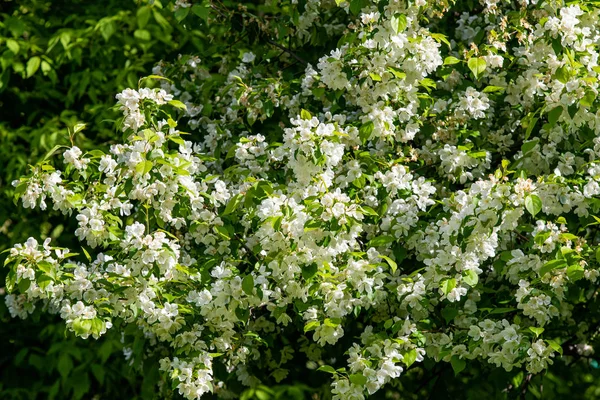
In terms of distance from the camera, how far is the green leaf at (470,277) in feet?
10.5

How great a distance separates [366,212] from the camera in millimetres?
3082

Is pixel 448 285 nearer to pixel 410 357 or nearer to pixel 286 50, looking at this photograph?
pixel 410 357

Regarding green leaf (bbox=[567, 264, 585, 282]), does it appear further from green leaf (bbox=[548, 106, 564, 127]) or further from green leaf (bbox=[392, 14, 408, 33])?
green leaf (bbox=[392, 14, 408, 33])

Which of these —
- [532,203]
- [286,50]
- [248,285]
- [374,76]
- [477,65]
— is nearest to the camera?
[532,203]

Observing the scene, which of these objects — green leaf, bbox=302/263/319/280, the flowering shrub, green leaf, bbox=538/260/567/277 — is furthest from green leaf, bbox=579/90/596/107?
green leaf, bbox=302/263/319/280

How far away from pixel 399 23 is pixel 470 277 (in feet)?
3.16

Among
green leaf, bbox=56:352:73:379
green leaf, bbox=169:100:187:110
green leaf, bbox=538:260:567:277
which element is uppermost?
green leaf, bbox=538:260:567:277

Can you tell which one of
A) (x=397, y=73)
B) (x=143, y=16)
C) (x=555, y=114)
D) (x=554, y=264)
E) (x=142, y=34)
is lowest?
(x=142, y=34)

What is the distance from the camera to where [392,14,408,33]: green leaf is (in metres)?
3.34

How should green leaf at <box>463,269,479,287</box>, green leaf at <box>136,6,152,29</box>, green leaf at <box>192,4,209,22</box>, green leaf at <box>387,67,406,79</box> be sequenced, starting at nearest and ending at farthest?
green leaf at <box>463,269,479,287</box> < green leaf at <box>387,67,406,79</box> < green leaf at <box>192,4,209,22</box> < green leaf at <box>136,6,152,29</box>

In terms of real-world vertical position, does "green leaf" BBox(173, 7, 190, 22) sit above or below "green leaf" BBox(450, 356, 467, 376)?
above

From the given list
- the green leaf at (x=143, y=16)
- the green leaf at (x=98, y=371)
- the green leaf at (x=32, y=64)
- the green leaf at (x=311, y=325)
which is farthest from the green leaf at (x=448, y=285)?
the green leaf at (x=32, y=64)

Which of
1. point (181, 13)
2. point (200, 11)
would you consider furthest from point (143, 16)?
point (200, 11)

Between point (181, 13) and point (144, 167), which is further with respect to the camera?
point (181, 13)
